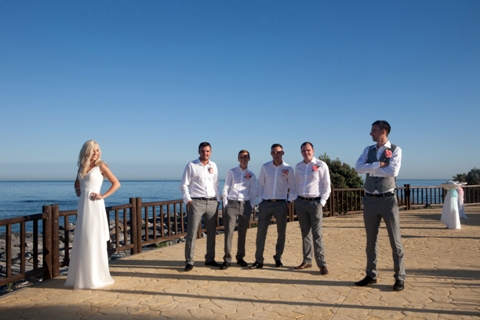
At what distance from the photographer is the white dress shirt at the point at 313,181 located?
5.72m

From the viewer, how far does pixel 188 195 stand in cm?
595

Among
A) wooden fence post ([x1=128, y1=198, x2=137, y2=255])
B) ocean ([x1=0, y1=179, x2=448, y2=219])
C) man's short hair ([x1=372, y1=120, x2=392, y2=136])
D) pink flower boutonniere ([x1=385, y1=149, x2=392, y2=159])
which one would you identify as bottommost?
ocean ([x1=0, y1=179, x2=448, y2=219])

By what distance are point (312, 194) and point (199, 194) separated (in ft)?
5.59

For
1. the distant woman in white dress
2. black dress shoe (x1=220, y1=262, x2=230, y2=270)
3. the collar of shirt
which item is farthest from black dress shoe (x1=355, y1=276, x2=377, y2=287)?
the distant woman in white dress

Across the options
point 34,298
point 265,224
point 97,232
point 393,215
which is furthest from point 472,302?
point 34,298

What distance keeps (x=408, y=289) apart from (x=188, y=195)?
126 inches

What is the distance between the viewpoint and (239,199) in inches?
245

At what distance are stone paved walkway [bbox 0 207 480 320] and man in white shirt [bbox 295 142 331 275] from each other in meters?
0.45

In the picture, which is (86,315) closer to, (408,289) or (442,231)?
(408,289)

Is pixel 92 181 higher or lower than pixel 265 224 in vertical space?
higher

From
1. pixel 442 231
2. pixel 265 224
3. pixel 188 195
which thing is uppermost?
pixel 188 195

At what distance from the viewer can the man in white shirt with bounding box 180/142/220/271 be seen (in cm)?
602

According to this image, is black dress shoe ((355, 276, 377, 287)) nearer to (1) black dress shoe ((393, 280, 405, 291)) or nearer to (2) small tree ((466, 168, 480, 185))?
(1) black dress shoe ((393, 280, 405, 291))

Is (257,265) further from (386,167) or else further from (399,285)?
(386,167)
